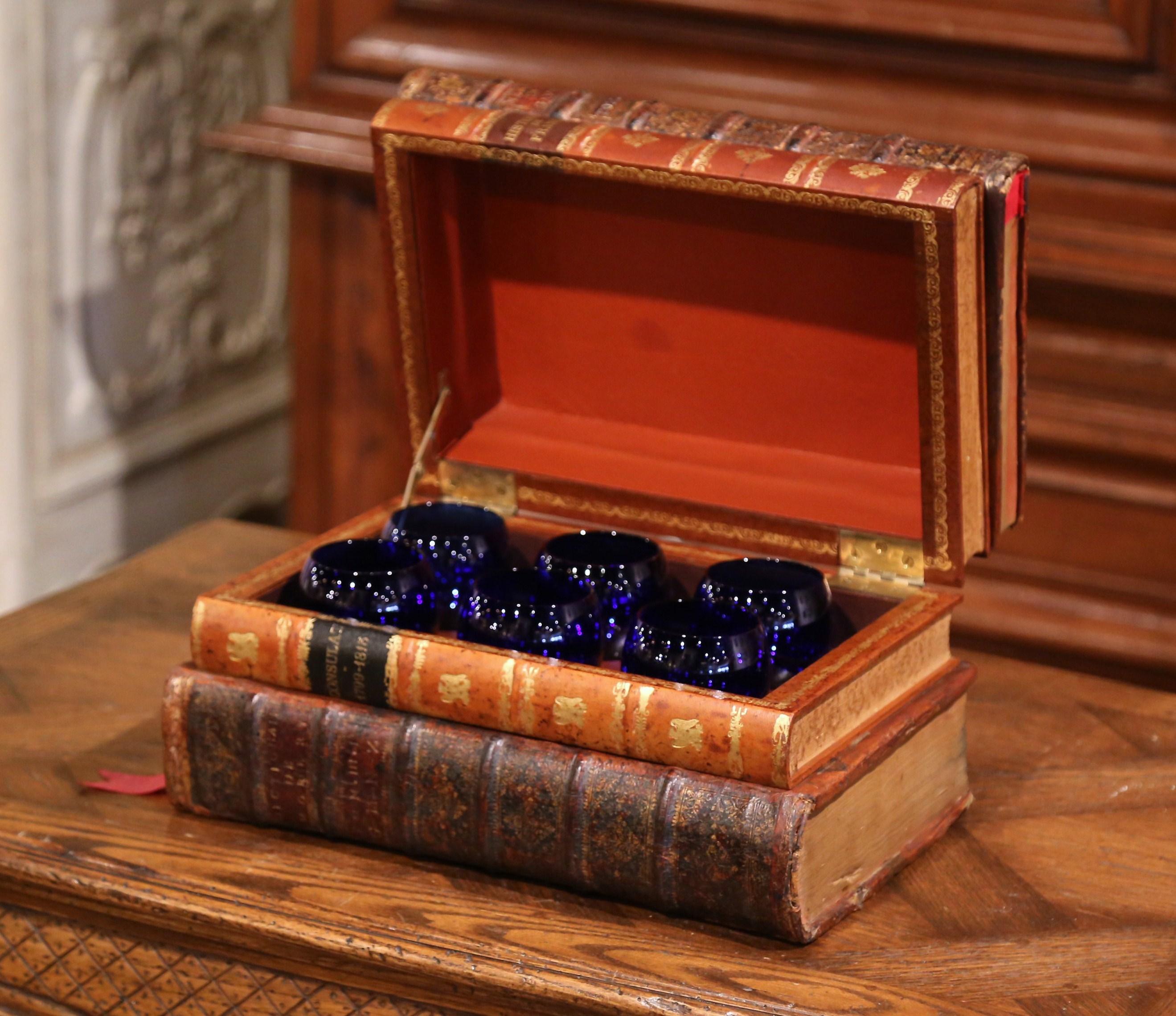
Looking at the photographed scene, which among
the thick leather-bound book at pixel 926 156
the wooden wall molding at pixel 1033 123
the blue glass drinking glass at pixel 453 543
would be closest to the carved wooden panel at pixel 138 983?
the blue glass drinking glass at pixel 453 543

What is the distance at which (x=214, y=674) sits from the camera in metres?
1.35

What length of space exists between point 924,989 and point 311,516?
5.75 feet

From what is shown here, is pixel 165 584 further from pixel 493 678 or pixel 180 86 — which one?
pixel 180 86

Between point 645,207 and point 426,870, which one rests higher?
point 645,207

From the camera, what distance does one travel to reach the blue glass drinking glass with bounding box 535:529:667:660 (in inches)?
56.1

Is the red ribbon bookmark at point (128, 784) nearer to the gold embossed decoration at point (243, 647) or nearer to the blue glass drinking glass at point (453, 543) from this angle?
the gold embossed decoration at point (243, 647)

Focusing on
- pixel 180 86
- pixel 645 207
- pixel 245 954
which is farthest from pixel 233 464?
pixel 245 954

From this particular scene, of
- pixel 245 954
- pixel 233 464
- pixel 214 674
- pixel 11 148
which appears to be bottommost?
pixel 233 464

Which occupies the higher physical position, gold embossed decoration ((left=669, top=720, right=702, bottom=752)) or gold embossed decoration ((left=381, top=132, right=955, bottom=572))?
gold embossed decoration ((left=381, top=132, right=955, bottom=572))

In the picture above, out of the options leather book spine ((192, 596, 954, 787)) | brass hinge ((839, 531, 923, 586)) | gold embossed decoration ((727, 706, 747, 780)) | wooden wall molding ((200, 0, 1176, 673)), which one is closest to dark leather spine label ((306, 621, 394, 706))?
leather book spine ((192, 596, 954, 787))

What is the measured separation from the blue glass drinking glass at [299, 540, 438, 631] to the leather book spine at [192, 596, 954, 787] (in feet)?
0.20

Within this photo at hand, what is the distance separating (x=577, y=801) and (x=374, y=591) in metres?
0.26

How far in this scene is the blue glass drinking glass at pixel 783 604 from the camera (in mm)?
1366

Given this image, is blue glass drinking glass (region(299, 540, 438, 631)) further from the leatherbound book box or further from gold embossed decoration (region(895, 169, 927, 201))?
gold embossed decoration (region(895, 169, 927, 201))
